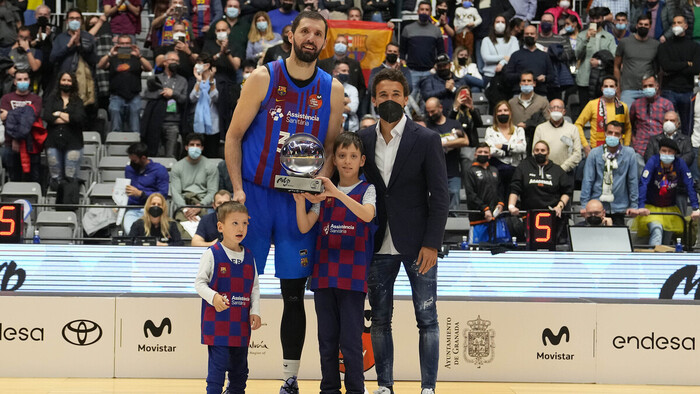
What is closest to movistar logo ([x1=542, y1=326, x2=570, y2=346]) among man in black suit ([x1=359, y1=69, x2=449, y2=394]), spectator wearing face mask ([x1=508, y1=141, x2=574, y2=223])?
man in black suit ([x1=359, y1=69, x2=449, y2=394])

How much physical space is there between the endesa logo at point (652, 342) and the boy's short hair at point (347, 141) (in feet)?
9.55

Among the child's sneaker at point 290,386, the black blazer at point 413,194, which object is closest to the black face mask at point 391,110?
the black blazer at point 413,194

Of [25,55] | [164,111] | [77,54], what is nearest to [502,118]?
[164,111]

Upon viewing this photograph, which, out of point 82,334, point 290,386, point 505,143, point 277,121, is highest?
point 277,121

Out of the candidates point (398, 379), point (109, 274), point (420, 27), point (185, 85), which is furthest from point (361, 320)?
point (420, 27)

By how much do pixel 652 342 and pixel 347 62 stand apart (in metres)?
6.96

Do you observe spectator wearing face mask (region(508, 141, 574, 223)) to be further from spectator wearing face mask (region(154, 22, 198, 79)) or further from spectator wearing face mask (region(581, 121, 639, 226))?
spectator wearing face mask (region(154, 22, 198, 79))

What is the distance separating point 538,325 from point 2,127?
8097 mm

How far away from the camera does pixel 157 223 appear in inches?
386

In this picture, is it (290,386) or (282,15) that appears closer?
(290,386)

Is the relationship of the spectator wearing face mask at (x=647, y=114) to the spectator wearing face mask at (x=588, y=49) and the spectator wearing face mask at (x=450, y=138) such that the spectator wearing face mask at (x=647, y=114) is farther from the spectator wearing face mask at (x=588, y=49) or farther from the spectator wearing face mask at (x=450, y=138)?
the spectator wearing face mask at (x=450, y=138)

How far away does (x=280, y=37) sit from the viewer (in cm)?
1346

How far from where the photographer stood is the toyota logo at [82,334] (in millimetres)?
6824

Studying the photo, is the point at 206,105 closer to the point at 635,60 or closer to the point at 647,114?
the point at 647,114
